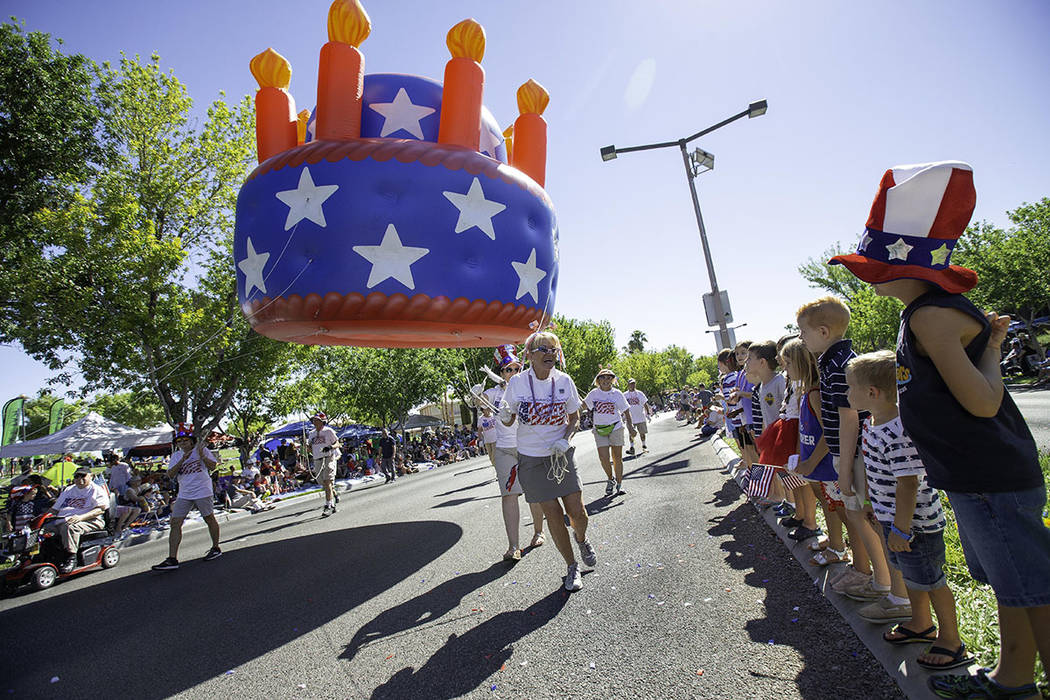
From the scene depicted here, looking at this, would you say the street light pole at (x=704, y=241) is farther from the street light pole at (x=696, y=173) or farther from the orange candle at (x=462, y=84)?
the orange candle at (x=462, y=84)

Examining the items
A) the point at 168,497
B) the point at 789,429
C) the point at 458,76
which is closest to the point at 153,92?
the point at 168,497

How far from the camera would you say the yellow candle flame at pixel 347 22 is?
4.63m

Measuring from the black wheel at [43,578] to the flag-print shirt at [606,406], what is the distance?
7547 millimetres

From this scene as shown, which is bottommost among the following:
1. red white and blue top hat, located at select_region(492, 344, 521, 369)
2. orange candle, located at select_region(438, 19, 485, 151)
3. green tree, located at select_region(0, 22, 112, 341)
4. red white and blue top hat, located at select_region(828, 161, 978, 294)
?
red white and blue top hat, located at select_region(828, 161, 978, 294)

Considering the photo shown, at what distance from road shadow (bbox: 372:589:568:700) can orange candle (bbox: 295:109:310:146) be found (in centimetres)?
496

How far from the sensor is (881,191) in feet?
6.49

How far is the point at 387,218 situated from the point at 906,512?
3.88 m

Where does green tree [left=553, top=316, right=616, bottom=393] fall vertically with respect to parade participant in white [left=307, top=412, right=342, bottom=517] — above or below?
above

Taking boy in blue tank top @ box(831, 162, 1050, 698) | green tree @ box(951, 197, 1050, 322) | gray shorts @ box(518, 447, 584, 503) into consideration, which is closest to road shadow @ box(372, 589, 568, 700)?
gray shorts @ box(518, 447, 584, 503)

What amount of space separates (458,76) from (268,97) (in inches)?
80.9

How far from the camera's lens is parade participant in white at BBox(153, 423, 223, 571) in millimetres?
6582

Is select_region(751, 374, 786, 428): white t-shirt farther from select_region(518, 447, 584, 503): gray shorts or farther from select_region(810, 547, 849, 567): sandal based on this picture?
select_region(518, 447, 584, 503): gray shorts

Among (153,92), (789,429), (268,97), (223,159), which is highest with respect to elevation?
(153,92)

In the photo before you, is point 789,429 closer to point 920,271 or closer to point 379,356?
point 920,271
